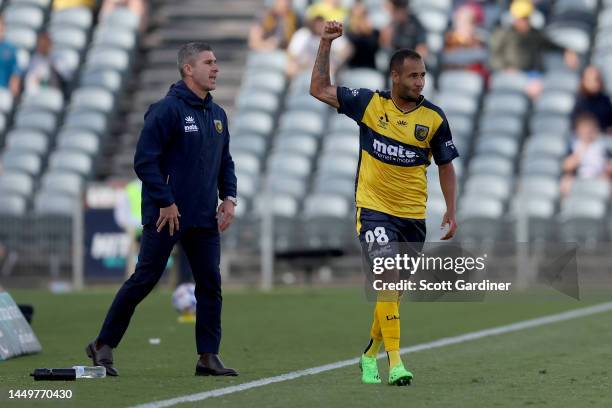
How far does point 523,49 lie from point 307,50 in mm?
3673

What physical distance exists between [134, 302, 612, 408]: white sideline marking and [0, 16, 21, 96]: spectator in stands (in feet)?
43.3

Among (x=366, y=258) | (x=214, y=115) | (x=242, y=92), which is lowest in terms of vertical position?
(x=366, y=258)

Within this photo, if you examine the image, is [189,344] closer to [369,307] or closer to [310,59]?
[369,307]

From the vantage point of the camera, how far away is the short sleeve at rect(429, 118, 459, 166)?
8.91 meters

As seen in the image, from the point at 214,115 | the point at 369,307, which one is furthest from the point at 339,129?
the point at 214,115

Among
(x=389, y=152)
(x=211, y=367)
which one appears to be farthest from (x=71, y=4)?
(x=389, y=152)

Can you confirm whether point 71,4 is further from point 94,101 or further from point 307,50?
point 307,50

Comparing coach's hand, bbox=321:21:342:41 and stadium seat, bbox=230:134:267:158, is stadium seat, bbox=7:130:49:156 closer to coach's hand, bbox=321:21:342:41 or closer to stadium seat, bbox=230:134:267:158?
stadium seat, bbox=230:134:267:158

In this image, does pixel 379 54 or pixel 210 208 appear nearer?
pixel 210 208

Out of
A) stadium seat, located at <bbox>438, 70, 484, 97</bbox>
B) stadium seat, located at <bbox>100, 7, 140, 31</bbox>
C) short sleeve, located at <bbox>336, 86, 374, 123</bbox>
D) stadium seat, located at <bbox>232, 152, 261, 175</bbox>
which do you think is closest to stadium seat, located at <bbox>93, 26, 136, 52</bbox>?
stadium seat, located at <bbox>100, 7, 140, 31</bbox>

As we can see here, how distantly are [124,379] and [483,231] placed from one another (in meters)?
13.8

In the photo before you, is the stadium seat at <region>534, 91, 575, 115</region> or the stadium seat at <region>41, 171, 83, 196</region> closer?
the stadium seat at <region>534, 91, 575, 115</region>

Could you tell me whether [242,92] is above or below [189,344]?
above

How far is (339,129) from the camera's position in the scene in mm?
25203
